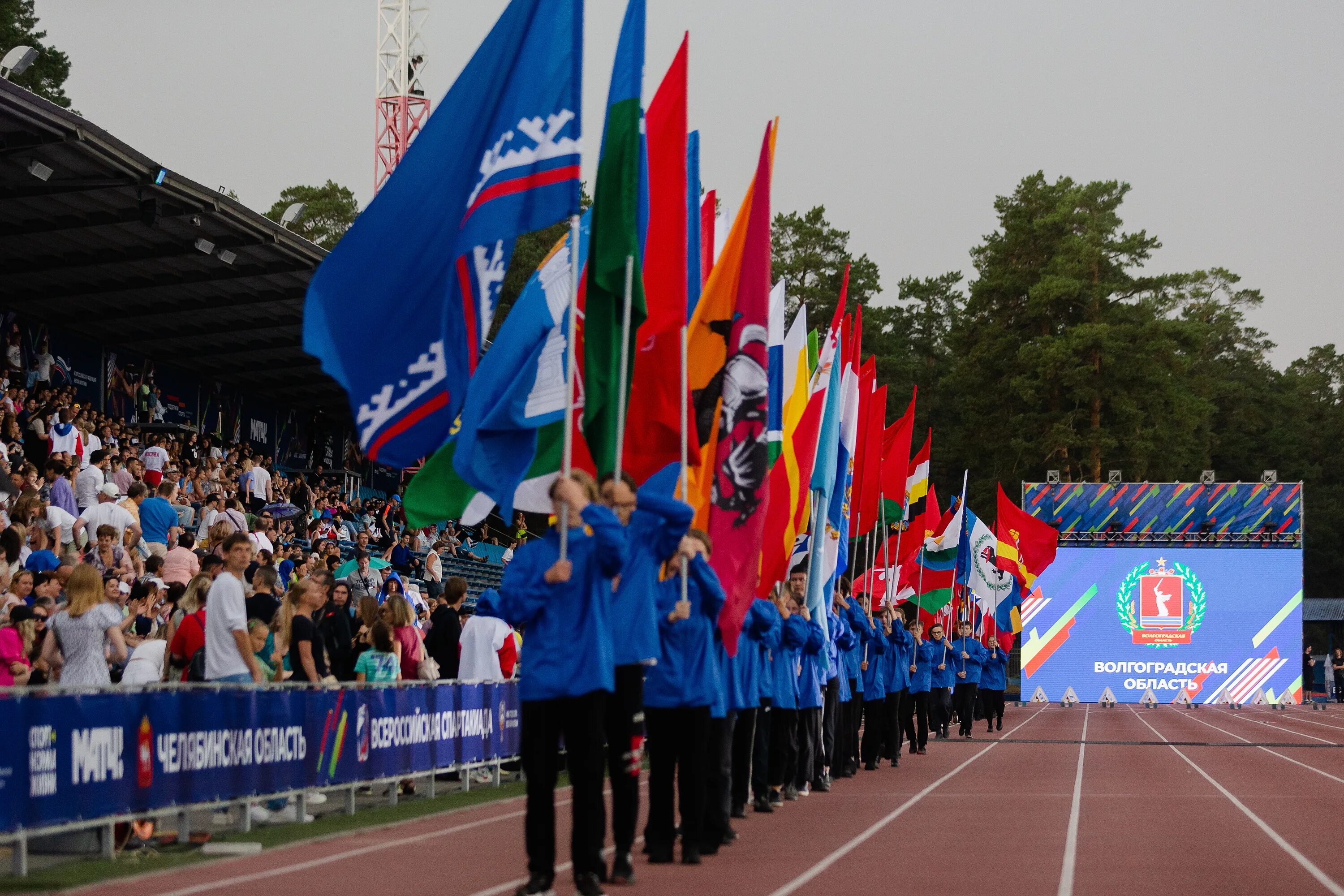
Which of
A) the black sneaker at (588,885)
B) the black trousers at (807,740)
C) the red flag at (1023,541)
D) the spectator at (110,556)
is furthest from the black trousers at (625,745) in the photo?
the red flag at (1023,541)

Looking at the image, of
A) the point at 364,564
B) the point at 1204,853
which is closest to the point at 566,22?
the point at 1204,853

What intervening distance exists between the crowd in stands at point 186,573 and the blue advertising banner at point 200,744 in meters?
0.30

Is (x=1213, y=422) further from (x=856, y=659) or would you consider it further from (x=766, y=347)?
(x=766, y=347)

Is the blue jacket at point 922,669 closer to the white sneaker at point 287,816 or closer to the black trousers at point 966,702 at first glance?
the black trousers at point 966,702

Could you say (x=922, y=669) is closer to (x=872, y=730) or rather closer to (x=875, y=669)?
(x=875, y=669)

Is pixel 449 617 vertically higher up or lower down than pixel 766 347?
lower down

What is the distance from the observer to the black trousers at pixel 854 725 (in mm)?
20453

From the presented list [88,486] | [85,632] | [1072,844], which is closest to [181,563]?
[88,486]

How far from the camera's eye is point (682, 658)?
34.6 feet

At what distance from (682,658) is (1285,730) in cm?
2773

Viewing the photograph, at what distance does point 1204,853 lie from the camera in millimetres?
11578

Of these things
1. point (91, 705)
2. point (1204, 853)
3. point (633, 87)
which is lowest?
point (1204, 853)

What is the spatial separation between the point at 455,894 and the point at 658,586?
7.60 feet

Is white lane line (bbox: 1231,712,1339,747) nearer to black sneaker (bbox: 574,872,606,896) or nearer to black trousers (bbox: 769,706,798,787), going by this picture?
black trousers (bbox: 769,706,798,787)
